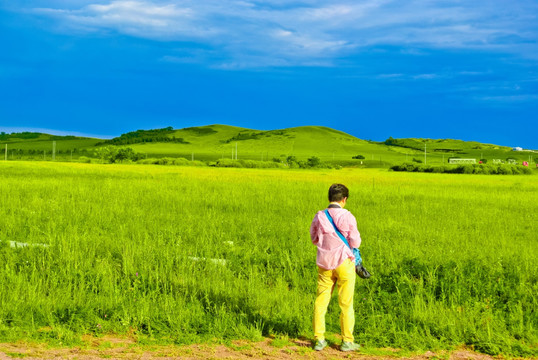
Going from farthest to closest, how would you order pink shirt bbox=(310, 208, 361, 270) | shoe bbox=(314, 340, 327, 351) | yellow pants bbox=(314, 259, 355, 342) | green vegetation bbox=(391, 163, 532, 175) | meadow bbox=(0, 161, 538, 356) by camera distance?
green vegetation bbox=(391, 163, 532, 175) < meadow bbox=(0, 161, 538, 356) < shoe bbox=(314, 340, 327, 351) < yellow pants bbox=(314, 259, 355, 342) < pink shirt bbox=(310, 208, 361, 270)

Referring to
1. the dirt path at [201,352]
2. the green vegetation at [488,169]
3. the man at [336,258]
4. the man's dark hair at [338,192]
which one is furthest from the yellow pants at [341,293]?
the green vegetation at [488,169]

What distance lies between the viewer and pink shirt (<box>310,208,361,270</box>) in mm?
6086

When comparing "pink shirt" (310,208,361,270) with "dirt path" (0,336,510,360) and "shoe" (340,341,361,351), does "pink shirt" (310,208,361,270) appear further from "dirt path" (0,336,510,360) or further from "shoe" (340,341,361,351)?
"dirt path" (0,336,510,360)

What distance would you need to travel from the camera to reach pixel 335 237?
6.17m


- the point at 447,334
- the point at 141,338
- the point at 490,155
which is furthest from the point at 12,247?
the point at 490,155

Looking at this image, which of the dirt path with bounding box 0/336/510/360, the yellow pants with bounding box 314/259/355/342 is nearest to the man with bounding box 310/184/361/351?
the yellow pants with bounding box 314/259/355/342

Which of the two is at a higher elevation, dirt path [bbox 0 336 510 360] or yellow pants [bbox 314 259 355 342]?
yellow pants [bbox 314 259 355 342]

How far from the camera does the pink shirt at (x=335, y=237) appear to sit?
6.09m

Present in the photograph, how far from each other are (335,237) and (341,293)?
29.5 inches

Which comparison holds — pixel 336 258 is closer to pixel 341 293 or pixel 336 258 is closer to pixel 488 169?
pixel 341 293

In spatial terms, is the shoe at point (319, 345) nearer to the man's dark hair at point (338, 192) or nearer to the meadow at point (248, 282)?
the meadow at point (248, 282)

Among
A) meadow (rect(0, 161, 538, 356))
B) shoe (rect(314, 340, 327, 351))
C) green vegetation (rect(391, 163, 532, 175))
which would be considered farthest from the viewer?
green vegetation (rect(391, 163, 532, 175))

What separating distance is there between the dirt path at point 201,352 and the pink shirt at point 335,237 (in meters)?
1.21

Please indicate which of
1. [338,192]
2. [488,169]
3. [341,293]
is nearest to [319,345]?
[341,293]
